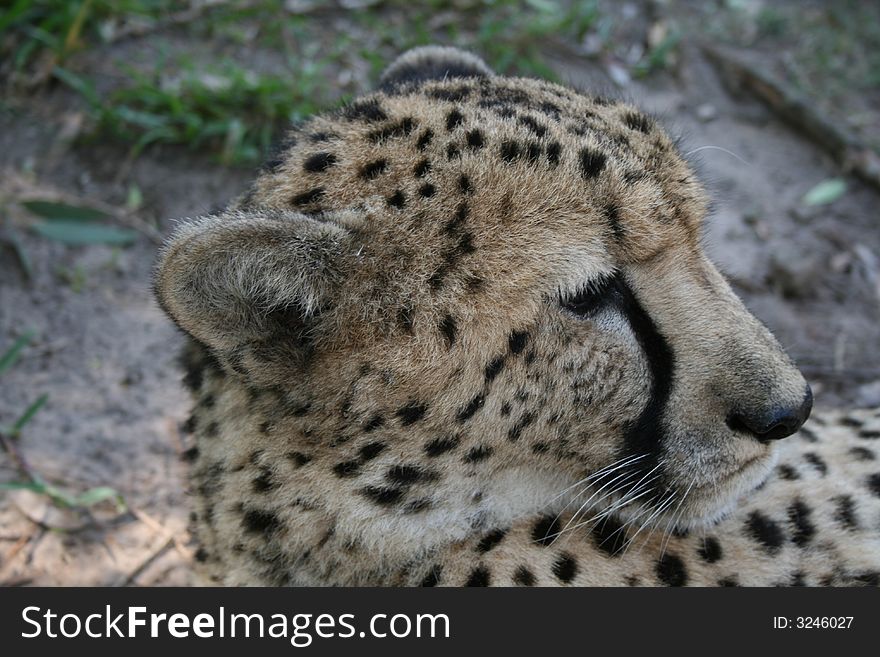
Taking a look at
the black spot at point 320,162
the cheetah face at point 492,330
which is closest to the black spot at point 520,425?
the cheetah face at point 492,330

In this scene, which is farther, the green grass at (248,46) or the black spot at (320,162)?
the green grass at (248,46)

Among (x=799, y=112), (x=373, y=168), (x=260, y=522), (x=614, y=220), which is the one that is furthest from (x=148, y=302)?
(x=799, y=112)

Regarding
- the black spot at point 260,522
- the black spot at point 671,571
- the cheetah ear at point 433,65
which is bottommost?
the black spot at point 671,571

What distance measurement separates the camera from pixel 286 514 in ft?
5.15

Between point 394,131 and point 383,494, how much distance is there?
0.61 meters

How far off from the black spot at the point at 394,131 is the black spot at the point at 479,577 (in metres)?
0.76

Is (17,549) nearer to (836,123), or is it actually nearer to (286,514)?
(286,514)

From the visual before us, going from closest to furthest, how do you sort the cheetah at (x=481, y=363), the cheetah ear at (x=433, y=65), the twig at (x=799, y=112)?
the cheetah at (x=481, y=363) < the cheetah ear at (x=433, y=65) < the twig at (x=799, y=112)

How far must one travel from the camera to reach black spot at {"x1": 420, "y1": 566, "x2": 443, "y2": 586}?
5.32 ft

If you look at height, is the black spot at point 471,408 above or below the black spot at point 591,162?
below

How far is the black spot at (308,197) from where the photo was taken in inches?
60.4

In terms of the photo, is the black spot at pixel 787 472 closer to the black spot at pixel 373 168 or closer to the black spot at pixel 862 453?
the black spot at pixel 862 453

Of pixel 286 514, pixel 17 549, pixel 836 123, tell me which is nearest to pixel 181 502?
pixel 17 549

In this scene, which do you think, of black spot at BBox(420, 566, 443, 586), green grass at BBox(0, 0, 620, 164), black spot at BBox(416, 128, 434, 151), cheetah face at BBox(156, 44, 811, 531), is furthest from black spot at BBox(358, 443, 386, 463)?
green grass at BBox(0, 0, 620, 164)
